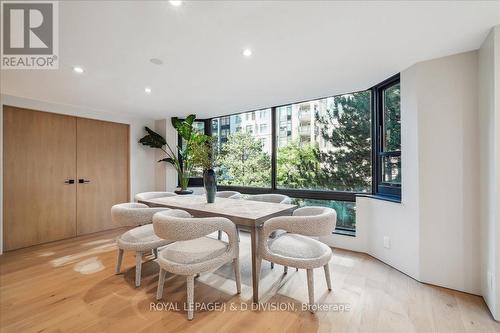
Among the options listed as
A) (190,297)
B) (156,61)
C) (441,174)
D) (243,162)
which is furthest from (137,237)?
(441,174)

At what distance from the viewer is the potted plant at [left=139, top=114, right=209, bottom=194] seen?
4598 mm

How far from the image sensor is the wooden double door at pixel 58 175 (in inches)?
134

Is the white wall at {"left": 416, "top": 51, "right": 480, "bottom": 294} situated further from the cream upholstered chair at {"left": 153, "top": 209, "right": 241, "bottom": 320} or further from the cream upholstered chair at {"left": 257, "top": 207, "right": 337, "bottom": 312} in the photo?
the cream upholstered chair at {"left": 153, "top": 209, "right": 241, "bottom": 320}

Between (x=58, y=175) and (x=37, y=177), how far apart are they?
27 centimetres

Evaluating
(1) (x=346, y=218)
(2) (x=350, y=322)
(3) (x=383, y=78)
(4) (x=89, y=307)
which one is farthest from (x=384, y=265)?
(4) (x=89, y=307)

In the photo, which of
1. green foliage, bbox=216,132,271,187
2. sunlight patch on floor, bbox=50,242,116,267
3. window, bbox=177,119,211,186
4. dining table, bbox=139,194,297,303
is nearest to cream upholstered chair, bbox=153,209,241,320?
dining table, bbox=139,194,297,303

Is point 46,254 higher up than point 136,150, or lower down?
lower down

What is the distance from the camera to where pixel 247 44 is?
2010mm

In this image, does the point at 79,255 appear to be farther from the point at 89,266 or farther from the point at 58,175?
the point at 58,175

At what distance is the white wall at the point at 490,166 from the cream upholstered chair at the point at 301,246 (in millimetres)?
1254

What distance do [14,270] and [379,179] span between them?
4752 millimetres

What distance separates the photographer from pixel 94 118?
425 cm

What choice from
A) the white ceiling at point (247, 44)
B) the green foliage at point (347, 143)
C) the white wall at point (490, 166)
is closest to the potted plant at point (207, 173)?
the white ceiling at point (247, 44)

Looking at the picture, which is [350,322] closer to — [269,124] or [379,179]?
[379,179]
